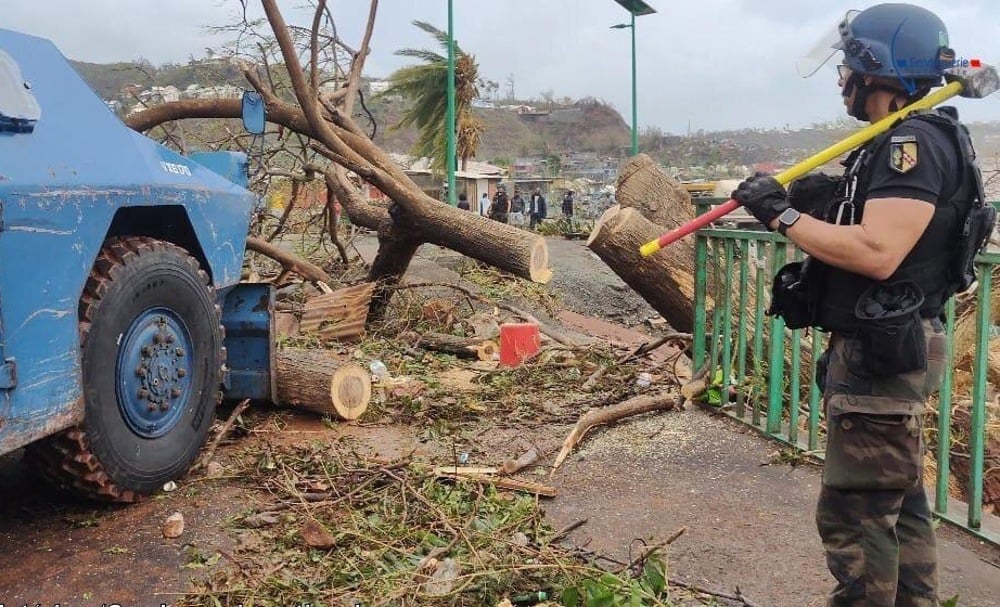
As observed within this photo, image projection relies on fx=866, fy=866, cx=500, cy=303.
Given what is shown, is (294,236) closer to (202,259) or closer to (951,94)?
(202,259)

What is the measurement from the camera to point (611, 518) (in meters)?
3.66

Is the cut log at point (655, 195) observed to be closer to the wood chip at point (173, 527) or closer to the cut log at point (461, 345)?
the cut log at point (461, 345)

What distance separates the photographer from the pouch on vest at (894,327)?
2324 millimetres

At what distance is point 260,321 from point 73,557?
1993 millimetres

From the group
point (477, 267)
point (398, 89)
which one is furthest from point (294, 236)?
point (398, 89)

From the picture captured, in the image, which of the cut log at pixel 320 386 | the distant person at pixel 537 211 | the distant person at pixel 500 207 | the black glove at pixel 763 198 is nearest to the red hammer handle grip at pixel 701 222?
the black glove at pixel 763 198

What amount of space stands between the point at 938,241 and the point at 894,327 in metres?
0.26

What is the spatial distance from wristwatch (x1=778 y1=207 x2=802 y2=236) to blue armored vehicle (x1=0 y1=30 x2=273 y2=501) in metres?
2.39

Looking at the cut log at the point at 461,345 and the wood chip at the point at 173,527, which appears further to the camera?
the cut log at the point at 461,345

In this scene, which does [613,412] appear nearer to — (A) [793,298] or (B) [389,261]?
(A) [793,298]

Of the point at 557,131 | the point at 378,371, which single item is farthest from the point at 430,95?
the point at 557,131

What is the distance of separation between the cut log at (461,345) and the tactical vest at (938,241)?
5243 mm

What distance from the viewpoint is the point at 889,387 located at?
239 centimetres

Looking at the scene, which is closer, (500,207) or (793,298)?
(793,298)
